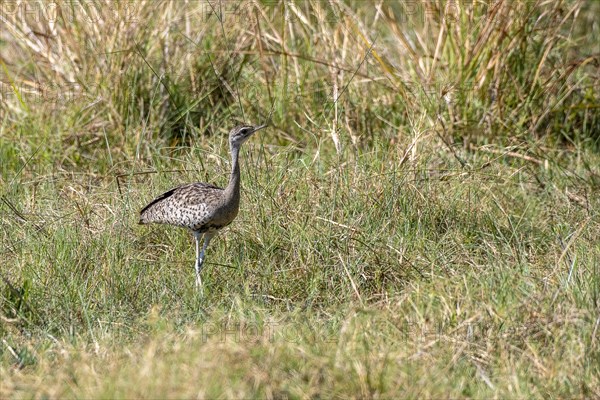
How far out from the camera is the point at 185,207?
5.98 m

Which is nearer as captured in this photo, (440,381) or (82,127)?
(440,381)

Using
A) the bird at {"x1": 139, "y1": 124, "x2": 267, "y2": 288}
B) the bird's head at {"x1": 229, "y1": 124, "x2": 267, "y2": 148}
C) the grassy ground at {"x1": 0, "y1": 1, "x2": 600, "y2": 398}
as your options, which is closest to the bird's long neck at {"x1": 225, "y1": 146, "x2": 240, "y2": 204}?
the bird at {"x1": 139, "y1": 124, "x2": 267, "y2": 288}

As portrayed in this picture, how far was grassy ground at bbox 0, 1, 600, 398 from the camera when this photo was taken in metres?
4.57

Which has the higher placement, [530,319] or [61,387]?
[61,387]

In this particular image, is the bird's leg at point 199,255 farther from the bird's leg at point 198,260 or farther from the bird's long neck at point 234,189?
the bird's long neck at point 234,189

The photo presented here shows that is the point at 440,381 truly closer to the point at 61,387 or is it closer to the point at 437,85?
the point at 61,387

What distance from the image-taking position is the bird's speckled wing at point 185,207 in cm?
593

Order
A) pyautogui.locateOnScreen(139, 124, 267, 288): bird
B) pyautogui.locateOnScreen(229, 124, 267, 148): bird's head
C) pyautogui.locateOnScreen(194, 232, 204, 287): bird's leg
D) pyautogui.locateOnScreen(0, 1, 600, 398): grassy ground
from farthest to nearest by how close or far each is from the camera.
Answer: pyautogui.locateOnScreen(229, 124, 267, 148): bird's head → pyautogui.locateOnScreen(139, 124, 267, 288): bird → pyautogui.locateOnScreen(194, 232, 204, 287): bird's leg → pyautogui.locateOnScreen(0, 1, 600, 398): grassy ground

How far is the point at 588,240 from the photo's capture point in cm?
609

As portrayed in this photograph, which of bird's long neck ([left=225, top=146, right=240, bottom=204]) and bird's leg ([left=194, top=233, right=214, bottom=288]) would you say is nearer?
bird's leg ([left=194, top=233, right=214, bottom=288])

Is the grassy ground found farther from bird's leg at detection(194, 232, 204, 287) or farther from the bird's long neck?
the bird's long neck

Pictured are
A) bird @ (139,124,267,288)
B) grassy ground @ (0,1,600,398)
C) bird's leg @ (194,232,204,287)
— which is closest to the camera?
grassy ground @ (0,1,600,398)

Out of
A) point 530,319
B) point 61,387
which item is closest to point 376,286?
point 530,319

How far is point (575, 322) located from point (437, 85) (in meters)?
2.92
